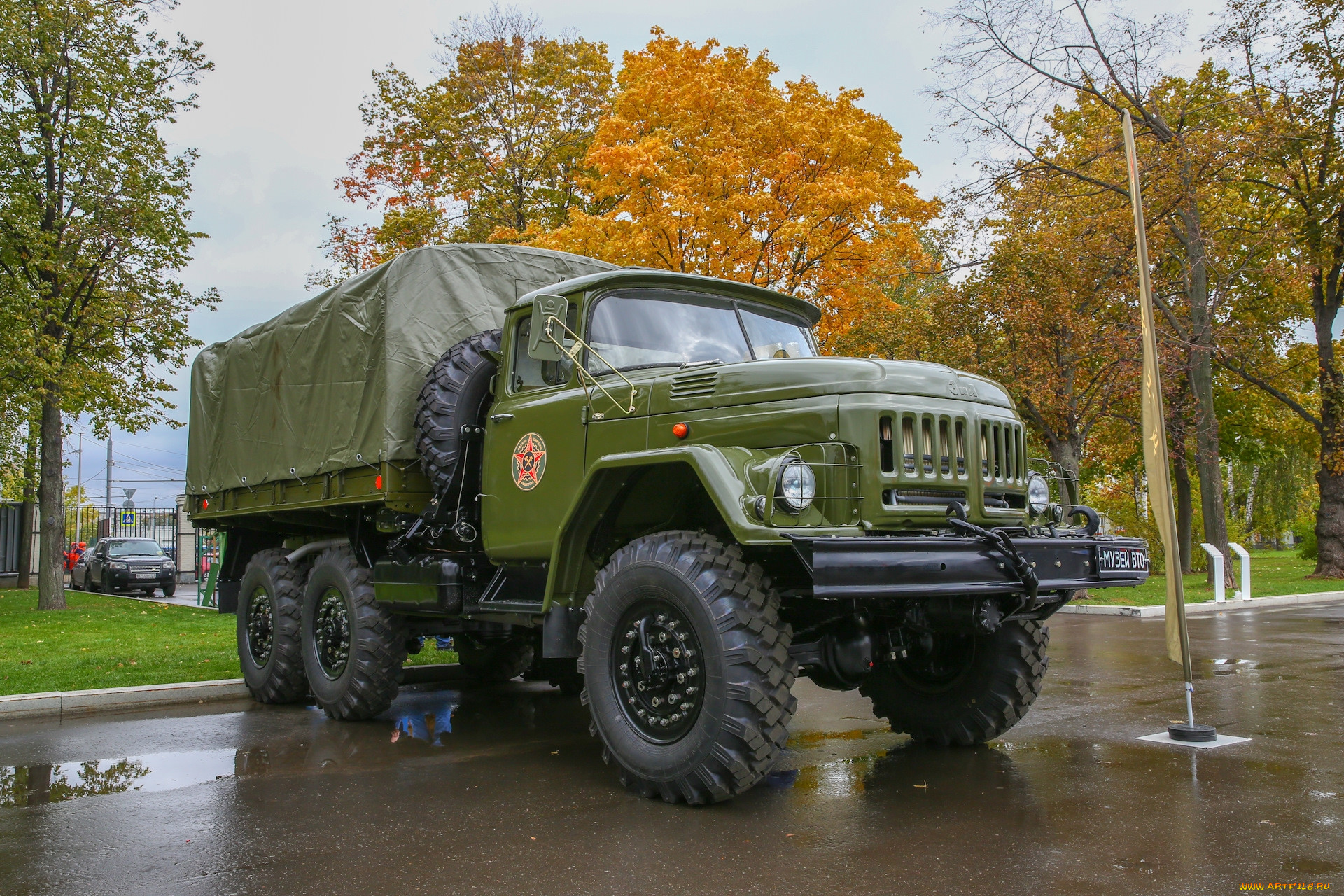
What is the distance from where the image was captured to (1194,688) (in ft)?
28.2

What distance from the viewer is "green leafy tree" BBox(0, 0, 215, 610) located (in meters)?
18.2

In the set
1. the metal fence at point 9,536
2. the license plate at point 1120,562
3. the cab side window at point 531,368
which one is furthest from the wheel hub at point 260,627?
the metal fence at point 9,536

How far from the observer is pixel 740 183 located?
16.5 metres

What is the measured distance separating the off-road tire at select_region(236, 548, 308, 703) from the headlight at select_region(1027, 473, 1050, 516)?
5870 millimetres

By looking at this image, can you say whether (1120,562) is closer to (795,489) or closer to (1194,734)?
(1194,734)

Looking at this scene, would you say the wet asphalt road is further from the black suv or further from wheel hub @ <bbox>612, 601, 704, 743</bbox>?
the black suv

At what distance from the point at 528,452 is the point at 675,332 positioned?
1.21 m

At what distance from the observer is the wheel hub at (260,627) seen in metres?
9.20

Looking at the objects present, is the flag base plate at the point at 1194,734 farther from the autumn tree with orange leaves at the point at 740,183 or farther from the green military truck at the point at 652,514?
the autumn tree with orange leaves at the point at 740,183

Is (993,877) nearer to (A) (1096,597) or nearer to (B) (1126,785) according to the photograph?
(B) (1126,785)

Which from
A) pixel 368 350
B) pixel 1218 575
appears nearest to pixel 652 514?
pixel 368 350

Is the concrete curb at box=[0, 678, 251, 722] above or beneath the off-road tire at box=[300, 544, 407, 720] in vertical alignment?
beneath

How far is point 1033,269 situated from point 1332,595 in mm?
8318

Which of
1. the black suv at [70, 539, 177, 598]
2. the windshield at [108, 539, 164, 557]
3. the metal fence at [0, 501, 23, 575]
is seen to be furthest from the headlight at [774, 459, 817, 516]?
the metal fence at [0, 501, 23, 575]
